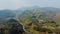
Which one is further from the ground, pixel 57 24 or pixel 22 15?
pixel 22 15

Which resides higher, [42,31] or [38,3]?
[38,3]

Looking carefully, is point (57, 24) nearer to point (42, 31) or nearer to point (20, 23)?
point (42, 31)

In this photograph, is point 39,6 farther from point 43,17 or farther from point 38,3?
point 43,17

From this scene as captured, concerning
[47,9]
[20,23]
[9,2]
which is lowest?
[20,23]

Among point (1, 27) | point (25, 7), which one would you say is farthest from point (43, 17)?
point (1, 27)

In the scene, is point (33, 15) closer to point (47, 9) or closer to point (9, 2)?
point (47, 9)

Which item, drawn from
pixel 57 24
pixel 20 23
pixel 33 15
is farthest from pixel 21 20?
pixel 57 24

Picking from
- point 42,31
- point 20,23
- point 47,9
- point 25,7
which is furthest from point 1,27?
point 47,9
